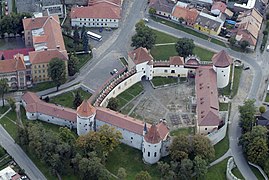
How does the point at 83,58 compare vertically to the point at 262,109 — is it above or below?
below

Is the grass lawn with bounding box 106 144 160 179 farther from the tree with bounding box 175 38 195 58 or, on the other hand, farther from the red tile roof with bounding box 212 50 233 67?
the tree with bounding box 175 38 195 58

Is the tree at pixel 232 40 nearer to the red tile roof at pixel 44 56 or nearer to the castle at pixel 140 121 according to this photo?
the castle at pixel 140 121

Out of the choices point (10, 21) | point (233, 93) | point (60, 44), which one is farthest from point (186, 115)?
point (10, 21)

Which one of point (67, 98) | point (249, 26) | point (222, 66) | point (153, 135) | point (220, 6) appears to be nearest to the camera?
point (153, 135)

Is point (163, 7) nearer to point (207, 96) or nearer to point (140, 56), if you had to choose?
point (140, 56)

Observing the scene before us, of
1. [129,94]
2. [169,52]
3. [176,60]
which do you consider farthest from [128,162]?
[169,52]

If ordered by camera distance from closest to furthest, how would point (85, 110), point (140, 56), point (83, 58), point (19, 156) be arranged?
point (19, 156) < point (85, 110) < point (140, 56) < point (83, 58)
